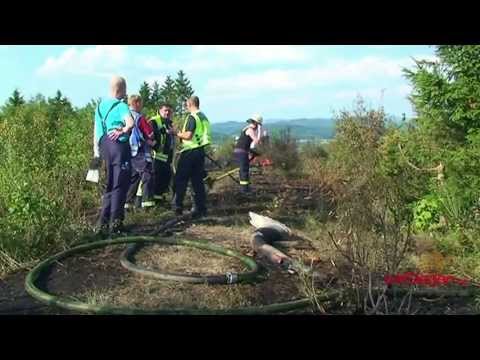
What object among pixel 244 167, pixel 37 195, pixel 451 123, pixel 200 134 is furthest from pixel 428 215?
pixel 244 167

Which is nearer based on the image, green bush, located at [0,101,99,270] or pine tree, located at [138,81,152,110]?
green bush, located at [0,101,99,270]

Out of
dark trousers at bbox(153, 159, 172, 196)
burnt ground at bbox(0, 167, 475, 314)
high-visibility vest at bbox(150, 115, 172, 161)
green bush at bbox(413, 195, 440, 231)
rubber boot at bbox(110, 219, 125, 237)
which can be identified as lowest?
burnt ground at bbox(0, 167, 475, 314)

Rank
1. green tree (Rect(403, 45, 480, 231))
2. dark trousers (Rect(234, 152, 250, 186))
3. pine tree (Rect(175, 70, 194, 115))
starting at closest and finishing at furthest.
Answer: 1. green tree (Rect(403, 45, 480, 231))
2. dark trousers (Rect(234, 152, 250, 186))
3. pine tree (Rect(175, 70, 194, 115))

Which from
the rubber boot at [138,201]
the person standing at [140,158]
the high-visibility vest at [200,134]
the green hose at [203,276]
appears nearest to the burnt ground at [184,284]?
the green hose at [203,276]

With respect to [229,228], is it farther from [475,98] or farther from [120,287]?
[475,98]

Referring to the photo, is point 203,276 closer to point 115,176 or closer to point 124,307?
point 124,307

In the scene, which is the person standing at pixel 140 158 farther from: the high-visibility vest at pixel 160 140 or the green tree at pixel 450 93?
the green tree at pixel 450 93

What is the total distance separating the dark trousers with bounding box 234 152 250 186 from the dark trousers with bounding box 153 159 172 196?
9.08 feet

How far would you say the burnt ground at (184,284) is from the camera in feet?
17.2

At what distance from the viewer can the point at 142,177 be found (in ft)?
32.0

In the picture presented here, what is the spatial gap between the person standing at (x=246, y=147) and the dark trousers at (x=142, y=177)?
3.30 metres

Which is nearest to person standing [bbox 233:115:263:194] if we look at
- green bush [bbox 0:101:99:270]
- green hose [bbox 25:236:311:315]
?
green bush [bbox 0:101:99:270]

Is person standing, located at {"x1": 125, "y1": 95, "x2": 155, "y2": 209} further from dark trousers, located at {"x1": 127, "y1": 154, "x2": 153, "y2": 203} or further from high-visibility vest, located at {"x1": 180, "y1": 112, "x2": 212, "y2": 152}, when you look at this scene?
high-visibility vest, located at {"x1": 180, "y1": 112, "x2": 212, "y2": 152}

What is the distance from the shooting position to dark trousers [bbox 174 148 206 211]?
9.38m
